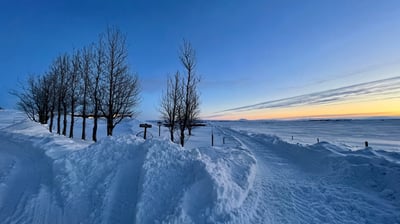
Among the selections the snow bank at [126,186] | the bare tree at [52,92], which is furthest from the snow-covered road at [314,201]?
the bare tree at [52,92]

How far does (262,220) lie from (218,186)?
1.38 m

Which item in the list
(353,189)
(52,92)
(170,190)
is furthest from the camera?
(52,92)

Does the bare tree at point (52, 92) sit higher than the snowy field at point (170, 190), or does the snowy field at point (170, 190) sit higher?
the bare tree at point (52, 92)

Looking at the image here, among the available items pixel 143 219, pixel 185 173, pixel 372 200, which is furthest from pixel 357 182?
pixel 143 219

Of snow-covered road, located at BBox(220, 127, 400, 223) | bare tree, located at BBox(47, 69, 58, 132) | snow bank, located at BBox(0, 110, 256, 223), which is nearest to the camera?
snow bank, located at BBox(0, 110, 256, 223)

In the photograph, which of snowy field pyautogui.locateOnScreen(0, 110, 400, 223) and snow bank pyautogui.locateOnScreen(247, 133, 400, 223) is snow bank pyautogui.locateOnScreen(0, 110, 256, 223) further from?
snow bank pyautogui.locateOnScreen(247, 133, 400, 223)

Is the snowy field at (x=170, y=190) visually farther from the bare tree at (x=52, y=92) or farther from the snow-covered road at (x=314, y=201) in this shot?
the bare tree at (x=52, y=92)

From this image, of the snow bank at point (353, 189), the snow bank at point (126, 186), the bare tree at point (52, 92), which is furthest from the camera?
the bare tree at point (52, 92)

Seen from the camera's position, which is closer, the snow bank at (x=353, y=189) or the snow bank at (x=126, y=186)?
the snow bank at (x=126, y=186)

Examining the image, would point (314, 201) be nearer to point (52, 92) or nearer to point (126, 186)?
point (126, 186)

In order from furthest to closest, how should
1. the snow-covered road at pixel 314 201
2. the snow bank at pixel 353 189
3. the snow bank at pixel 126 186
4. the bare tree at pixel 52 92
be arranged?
the bare tree at pixel 52 92
the snow bank at pixel 353 189
the snow-covered road at pixel 314 201
the snow bank at pixel 126 186

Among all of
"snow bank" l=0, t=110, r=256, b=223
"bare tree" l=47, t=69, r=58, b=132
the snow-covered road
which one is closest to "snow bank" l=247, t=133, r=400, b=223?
the snow-covered road

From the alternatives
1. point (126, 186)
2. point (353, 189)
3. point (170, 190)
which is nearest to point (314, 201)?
point (353, 189)

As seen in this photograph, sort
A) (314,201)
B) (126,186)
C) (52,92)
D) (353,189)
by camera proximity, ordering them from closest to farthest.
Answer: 1. (126,186)
2. (314,201)
3. (353,189)
4. (52,92)
